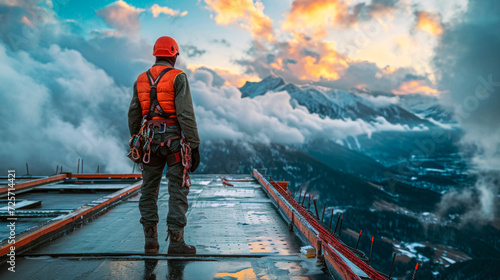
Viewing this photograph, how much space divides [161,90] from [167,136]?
1.95 feet

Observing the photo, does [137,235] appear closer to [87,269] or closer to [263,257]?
[87,269]

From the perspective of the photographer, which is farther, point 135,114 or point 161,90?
point 135,114

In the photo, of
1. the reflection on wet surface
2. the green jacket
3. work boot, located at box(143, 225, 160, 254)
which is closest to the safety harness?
the green jacket

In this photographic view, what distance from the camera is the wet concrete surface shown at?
353 cm

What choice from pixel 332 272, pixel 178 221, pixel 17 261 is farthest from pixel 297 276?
pixel 17 261

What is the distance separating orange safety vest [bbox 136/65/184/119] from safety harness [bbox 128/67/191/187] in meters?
0.04

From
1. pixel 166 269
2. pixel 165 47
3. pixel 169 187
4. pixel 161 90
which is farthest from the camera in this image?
pixel 165 47

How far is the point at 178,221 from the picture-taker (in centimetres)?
406

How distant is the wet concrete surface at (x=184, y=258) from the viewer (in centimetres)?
353

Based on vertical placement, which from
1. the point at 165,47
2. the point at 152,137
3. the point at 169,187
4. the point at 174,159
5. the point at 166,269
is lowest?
the point at 166,269

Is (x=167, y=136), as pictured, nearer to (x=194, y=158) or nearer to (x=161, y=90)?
(x=194, y=158)

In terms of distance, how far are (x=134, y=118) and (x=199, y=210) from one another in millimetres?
3323

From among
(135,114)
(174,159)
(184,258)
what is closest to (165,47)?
(135,114)

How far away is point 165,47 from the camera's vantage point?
434 cm
